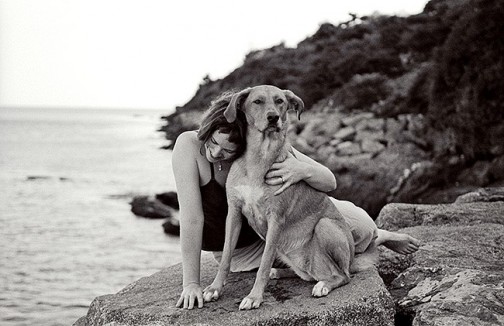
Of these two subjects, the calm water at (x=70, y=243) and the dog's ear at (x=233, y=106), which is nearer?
the dog's ear at (x=233, y=106)

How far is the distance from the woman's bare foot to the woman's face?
1561 mm

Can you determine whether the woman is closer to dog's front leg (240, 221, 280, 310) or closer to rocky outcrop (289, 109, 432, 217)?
dog's front leg (240, 221, 280, 310)

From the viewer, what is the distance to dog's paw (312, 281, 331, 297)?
157 inches

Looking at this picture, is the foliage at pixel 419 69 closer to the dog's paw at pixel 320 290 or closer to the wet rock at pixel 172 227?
the dog's paw at pixel 320 290

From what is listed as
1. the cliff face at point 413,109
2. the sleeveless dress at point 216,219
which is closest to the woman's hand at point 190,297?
the sleeveless dress at point 216,219

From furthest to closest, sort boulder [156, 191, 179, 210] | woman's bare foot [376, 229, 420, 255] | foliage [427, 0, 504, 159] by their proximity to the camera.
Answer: boulder [156, 191, 179, 210], foliage [427, 0, 504, 159], woman's bare foot [376, 229, 420, 255]

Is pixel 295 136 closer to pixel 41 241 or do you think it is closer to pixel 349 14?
pixel 41 241

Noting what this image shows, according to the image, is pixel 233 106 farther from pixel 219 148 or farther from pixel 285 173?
pixel 285 173

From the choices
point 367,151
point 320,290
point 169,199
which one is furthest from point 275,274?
point 169,199

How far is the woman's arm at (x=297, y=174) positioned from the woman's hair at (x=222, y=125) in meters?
0.31

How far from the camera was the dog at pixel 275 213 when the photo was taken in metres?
3.93

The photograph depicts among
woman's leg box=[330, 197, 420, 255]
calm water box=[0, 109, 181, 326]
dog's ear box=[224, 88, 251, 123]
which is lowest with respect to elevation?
calm water box=[0, 109, 181, 326]

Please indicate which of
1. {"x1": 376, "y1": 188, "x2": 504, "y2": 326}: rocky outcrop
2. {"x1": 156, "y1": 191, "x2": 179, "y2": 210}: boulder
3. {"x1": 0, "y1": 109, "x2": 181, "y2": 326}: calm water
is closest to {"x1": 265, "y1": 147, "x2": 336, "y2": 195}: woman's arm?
{"x1": 376, "y1": 188, "x2": 504, "y2": 326}: rocky outcrop

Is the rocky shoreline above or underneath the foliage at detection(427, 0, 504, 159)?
underneath
